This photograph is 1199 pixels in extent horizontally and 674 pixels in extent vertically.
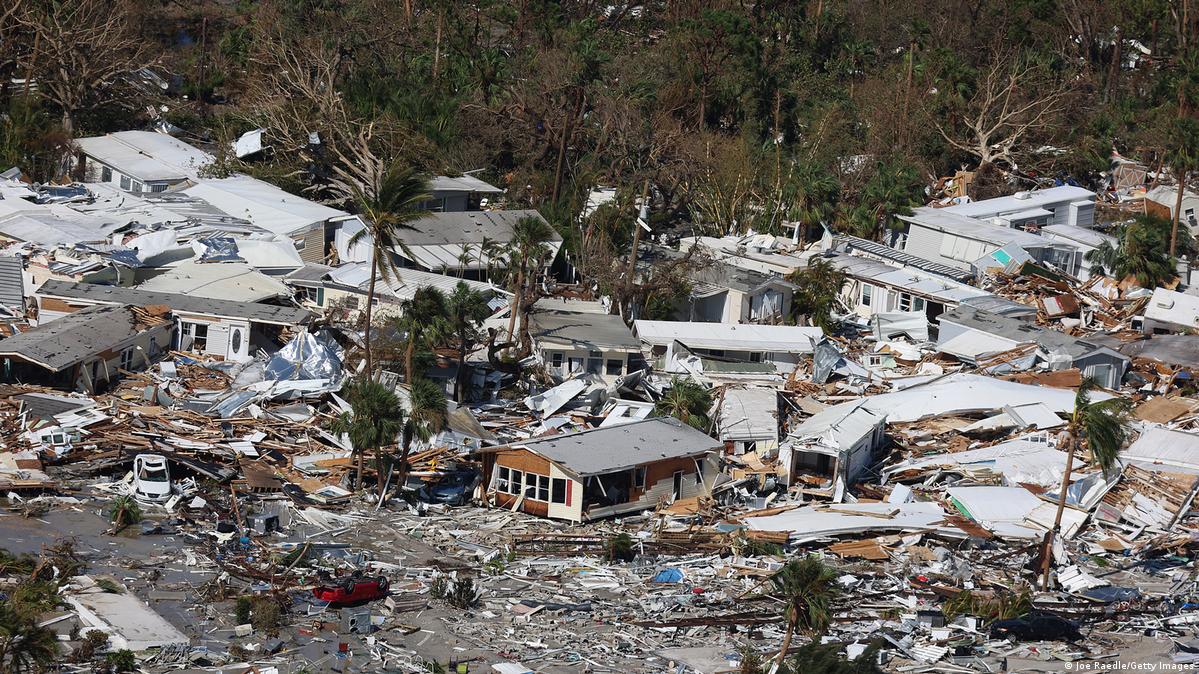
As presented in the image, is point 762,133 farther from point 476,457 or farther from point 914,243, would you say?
point 476,457

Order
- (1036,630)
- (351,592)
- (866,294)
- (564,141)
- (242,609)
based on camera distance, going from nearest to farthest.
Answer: (242,609), (1036,630), (351,592), (866,294), (564,141)

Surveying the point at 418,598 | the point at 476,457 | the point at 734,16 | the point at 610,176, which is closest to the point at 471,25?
the point at 734,16

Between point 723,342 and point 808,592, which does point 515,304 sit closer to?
point 723,342

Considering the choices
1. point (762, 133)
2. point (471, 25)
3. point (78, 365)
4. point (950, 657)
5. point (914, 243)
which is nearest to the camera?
point (950, 657)

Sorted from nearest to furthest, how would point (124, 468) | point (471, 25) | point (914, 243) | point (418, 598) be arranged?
1. point (418, 598)
2. point (124, 468)
3. point (914, 243)
4. point (471, 25)

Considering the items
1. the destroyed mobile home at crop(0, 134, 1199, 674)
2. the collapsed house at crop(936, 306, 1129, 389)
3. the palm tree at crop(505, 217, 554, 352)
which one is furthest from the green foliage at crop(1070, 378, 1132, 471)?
the palm tree at crop(505, 217, 554, 352)

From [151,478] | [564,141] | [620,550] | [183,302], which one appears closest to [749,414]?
[620,550]

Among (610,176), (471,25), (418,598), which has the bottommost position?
(418,598)
